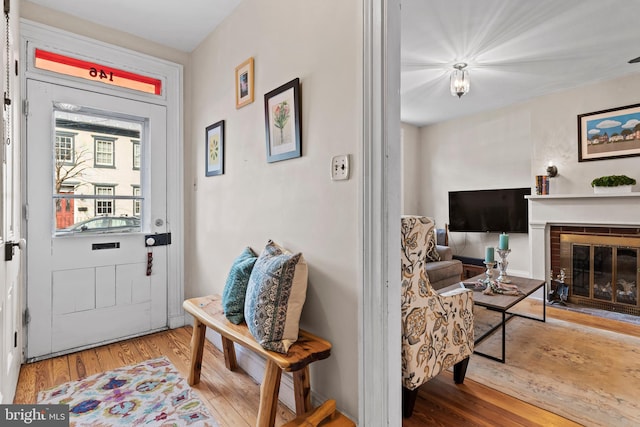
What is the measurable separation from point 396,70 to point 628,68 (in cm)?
379

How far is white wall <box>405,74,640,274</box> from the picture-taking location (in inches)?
147

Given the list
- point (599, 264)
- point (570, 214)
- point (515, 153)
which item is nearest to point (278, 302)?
point (570, 214)

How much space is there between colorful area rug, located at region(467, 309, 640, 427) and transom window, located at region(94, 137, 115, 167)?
316 cm

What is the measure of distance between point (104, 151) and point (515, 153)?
5.13m

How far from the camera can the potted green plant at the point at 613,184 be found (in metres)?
3.38

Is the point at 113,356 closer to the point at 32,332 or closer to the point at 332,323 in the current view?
the point at 32,332

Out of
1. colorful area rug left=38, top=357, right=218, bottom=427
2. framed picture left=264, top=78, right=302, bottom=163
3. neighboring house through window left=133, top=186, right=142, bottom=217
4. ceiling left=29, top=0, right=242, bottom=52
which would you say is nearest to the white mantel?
framed picture left=264, top=78, right=302, bottom=163

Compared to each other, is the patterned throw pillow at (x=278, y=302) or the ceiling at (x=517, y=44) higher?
the ceiling at (x=517, y=44)

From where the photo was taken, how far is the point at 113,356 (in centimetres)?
230

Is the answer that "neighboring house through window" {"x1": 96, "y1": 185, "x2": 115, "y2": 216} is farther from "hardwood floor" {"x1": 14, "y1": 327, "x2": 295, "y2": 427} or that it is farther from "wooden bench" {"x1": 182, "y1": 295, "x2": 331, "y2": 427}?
"wooden bench" {"x1": 182, "y1": 295, "x2": 331, "y2": 427}

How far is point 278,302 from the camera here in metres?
1.45

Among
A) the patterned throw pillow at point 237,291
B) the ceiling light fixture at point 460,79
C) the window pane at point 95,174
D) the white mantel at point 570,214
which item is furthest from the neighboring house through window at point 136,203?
the white mantel at point 570,214

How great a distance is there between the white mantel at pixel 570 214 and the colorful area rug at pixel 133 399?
4326mm

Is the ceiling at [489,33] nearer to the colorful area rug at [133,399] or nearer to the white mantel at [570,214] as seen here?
the white mantel at [570,214]
